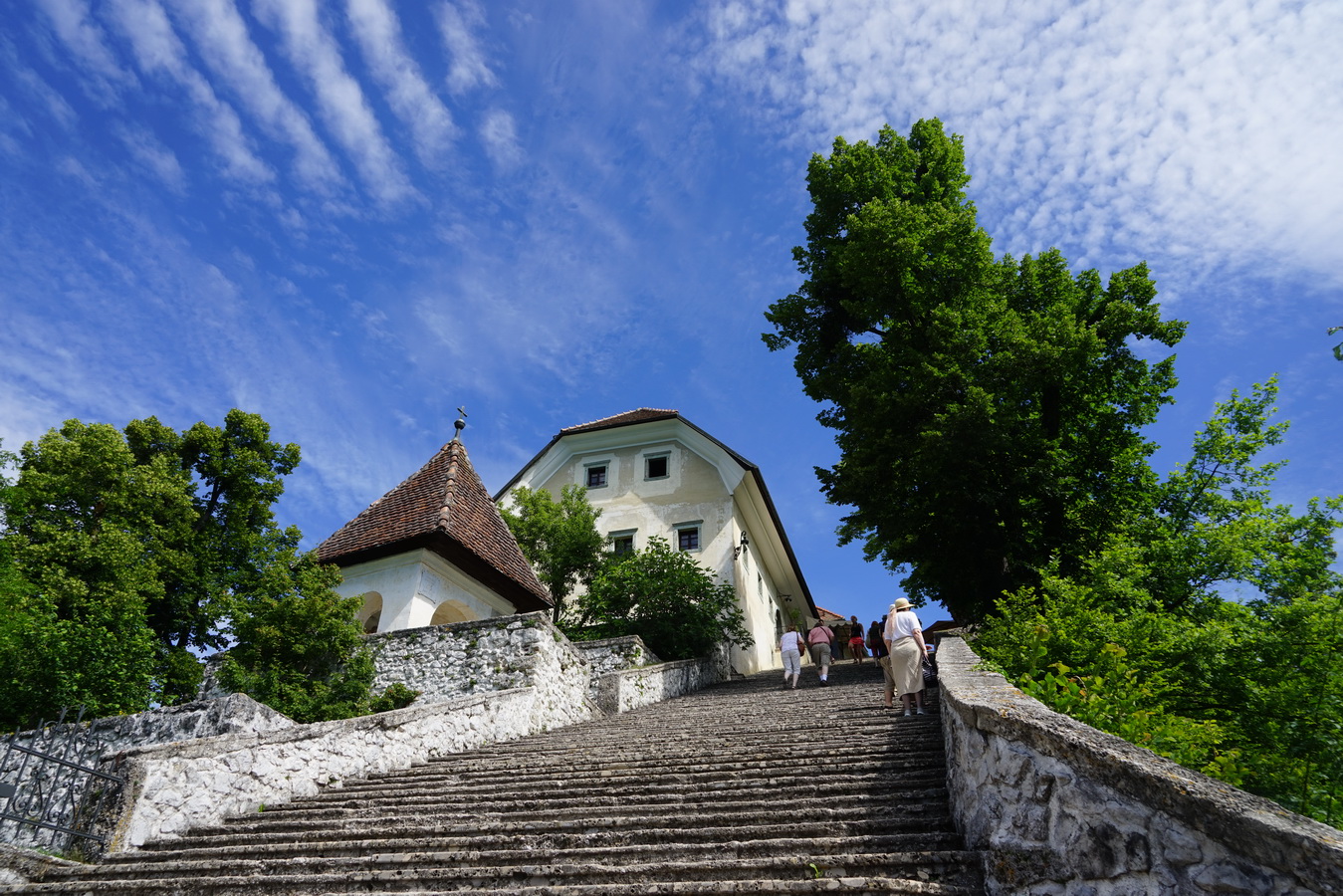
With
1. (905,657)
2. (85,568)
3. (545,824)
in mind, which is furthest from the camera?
(85,568)

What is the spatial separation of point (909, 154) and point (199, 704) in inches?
789

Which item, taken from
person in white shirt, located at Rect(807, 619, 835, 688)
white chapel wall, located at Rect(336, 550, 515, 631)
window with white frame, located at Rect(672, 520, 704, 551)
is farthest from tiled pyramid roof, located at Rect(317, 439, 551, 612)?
window with white frame, located at Rect(672, 520, 704, 551)

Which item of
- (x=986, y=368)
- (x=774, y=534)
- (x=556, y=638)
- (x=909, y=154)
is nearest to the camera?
(x=556, y=638)

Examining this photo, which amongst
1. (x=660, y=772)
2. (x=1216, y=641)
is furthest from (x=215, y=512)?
(x=1216, y=641)

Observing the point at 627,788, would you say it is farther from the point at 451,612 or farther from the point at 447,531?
the point at 451,612

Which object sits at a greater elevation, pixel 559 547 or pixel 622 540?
pixel 622 540

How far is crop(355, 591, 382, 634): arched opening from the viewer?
52.2 feet

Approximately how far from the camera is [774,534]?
2978 cm

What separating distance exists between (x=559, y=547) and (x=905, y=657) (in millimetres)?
15386

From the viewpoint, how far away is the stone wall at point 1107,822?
2611 millimetres

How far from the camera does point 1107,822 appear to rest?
325 cm

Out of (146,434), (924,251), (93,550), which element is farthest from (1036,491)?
(146,434)

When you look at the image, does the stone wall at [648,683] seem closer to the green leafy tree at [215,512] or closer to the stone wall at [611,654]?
the stone wall at [611,654]

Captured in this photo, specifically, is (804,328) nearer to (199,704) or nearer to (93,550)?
(199,704)
